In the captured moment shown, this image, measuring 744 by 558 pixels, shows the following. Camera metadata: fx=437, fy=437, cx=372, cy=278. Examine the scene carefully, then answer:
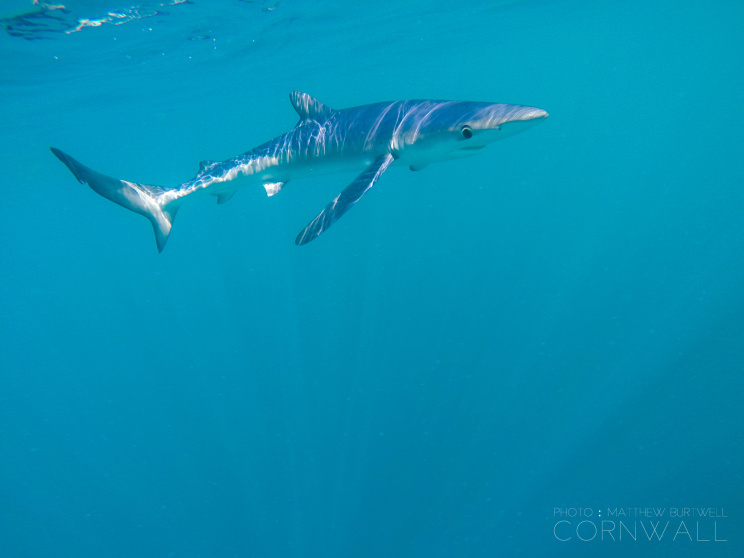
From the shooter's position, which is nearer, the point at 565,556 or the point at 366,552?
the point at 565,556

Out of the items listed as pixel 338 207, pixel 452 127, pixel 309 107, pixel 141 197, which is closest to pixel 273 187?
pixel 309 107

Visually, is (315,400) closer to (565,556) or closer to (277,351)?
(277,351)

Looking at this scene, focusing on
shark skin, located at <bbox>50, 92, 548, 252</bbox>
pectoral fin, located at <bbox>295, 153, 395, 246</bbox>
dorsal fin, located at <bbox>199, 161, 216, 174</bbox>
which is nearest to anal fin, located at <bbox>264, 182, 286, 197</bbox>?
shark skin, located at <bbox>50, 92, 548, 252</bbox>

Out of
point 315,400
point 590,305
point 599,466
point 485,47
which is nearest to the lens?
point 599,466

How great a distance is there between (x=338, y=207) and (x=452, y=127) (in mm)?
1822

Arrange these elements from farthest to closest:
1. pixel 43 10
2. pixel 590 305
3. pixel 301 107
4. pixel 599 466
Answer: pixel 590 305, pixel 43 10, pixel 599 466, pixel 301 107

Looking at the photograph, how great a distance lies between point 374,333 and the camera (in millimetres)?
14703

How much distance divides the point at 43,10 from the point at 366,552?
15.3 m

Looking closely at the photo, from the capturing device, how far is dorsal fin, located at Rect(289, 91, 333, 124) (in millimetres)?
7268

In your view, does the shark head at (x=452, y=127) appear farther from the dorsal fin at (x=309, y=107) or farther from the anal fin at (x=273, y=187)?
the anal fin at (x=273, y=187)

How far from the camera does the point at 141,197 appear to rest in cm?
734

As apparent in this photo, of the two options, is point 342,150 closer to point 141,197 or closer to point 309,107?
point 309,107

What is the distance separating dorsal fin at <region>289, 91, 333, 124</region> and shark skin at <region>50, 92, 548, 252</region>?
2cm

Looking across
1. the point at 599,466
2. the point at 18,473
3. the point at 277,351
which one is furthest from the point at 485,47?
the point at 18,473
